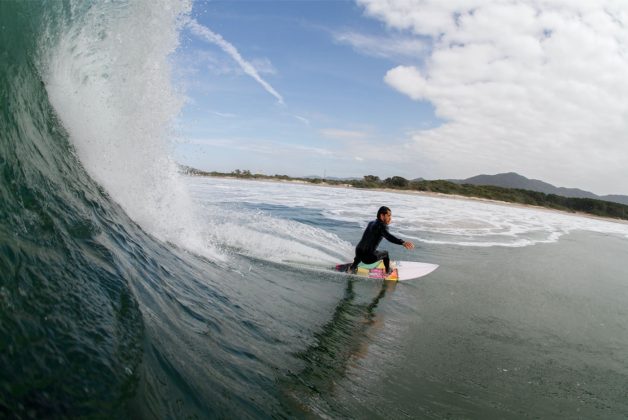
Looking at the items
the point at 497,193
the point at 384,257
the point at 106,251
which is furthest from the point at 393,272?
the point at 497,193

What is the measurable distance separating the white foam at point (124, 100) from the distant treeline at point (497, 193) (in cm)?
6043

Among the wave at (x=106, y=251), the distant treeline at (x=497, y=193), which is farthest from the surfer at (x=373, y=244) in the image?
the distant treeline at (x=497, y=193)

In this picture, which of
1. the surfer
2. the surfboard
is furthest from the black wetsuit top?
the surfboard

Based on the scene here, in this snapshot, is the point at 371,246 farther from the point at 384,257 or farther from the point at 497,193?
the point at 497,193

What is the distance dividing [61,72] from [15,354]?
713cm

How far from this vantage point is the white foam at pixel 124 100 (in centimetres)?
741

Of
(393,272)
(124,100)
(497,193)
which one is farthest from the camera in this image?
(497,193)

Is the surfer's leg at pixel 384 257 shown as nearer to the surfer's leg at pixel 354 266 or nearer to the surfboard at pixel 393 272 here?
the surfboard at pixel 393 272

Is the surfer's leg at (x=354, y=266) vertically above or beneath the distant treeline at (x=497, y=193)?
beneath

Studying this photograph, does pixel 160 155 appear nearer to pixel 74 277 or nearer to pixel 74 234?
pixel 74 234

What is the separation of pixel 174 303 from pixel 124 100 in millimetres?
6224

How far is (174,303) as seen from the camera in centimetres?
452

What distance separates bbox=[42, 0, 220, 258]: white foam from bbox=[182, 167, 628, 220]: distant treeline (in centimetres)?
6043

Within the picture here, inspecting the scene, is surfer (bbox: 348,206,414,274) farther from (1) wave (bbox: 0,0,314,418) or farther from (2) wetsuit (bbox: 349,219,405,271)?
(1) wave (bbox: 0,0,314,418)
